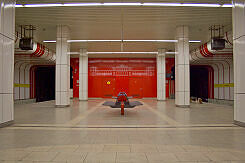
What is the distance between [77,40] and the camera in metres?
16.7

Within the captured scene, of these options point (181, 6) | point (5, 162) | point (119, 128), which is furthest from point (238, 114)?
point (5, 162)

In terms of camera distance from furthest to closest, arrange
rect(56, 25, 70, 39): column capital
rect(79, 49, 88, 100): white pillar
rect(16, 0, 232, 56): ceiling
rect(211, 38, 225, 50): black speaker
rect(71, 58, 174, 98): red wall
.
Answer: rect(71, 58, 174, 98): red wall
rect(79, 49, 88, 100): white pillar
rect(56, 25, 70, 39): column capital
rect(211, 38, 225, 50): black speaker
rect(16, 0, 232, 56): ceiling

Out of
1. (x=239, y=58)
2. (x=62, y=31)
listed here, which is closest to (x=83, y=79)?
(x=62, y=31)

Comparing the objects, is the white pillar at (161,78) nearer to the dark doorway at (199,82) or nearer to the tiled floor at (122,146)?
the dark doorway at (199,82)

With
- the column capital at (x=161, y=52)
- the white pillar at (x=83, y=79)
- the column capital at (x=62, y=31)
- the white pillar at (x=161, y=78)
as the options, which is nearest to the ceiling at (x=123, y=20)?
the column capital at (x=62, y=31)

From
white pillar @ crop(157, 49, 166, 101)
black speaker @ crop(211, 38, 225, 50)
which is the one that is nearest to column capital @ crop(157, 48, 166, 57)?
white pillar @ crop(157, 49, 166, 101)

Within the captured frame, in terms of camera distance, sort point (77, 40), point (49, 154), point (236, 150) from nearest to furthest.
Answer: point (49, 154) → point (236, 150) → point (77, 40)

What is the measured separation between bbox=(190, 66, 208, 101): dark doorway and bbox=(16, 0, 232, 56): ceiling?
1256cm

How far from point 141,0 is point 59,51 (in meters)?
7.04

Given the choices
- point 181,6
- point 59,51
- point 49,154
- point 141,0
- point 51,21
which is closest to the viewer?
point 49,154

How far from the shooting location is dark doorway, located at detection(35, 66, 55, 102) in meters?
26.2

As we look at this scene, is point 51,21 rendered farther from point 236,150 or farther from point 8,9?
point 236,150

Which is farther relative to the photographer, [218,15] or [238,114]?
[218,15]

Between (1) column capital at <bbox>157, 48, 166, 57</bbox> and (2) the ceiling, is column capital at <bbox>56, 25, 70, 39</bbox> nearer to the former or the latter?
(2) the ceiling
